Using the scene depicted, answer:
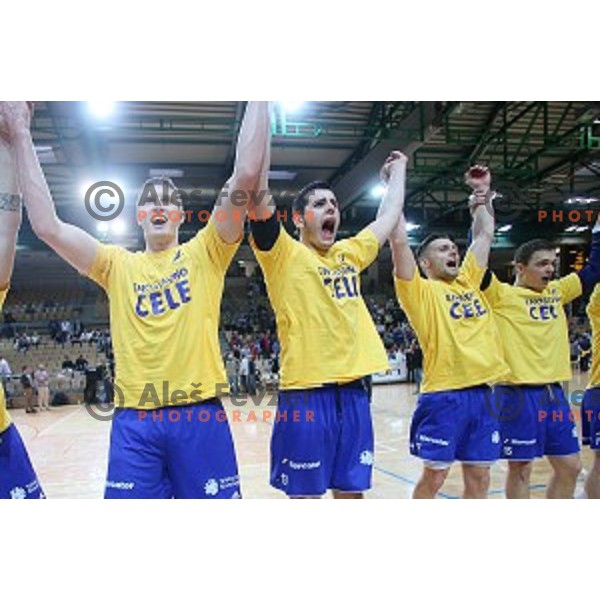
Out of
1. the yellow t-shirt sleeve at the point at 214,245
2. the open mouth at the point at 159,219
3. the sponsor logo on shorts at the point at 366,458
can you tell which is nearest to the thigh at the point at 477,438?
the sponsor logo on shorts at the point at 366,458

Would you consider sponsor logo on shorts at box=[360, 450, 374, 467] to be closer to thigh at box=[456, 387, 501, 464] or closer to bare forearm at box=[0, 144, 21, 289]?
thigh at box=[456, 387, 501, 464]

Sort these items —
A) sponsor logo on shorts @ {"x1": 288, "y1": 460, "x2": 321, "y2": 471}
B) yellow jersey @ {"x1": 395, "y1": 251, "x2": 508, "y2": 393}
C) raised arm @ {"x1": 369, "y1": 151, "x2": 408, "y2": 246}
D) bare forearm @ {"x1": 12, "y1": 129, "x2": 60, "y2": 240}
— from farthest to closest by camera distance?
yellow jersey @ {"x1": 395, "y1": 251, "x2": 508, "y2": 393}
raised arm @ {"x1": 369, "y1": 151, "x2": 408, "y2": 246}
sponsor logo on shorts @ {"x1": 288, "y1": 460, "x2": 321, "y2": 471}
bare forearm @ {"x1": 12, "y1": 129, "x2": 60, "y2": 240}

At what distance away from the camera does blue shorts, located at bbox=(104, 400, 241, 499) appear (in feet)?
9.30

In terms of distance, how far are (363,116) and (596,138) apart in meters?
3.60

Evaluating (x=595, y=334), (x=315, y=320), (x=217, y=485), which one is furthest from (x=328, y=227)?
(x=595, y=334)

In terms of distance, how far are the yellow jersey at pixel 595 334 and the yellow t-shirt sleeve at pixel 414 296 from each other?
1597 millimetres

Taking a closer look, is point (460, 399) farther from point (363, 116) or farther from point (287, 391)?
point (363, 116)

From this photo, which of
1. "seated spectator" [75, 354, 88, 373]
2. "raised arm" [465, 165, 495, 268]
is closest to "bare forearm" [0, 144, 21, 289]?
"raised arm" [465, 165, 495, 268]

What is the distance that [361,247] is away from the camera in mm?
3682

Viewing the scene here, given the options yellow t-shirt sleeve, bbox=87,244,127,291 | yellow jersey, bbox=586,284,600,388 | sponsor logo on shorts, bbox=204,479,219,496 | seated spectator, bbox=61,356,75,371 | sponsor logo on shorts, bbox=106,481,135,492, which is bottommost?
seated spectator, bbox=61,356,75,371

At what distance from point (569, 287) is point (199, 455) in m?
3.15

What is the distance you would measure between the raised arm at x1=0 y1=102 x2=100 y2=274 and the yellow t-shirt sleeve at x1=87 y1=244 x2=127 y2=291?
0.07 m

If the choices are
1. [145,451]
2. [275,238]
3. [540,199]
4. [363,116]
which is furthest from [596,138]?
[145,451]

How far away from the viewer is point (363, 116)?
10477mm
